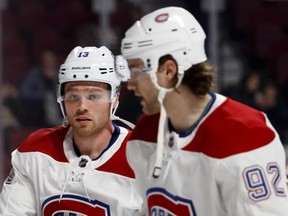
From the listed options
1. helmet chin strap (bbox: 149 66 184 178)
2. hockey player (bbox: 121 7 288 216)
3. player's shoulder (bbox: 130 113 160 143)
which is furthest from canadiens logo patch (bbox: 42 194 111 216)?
helmet chin strap (bbox: 149 66 184 178)

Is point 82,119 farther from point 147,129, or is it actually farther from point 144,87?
point 144,87

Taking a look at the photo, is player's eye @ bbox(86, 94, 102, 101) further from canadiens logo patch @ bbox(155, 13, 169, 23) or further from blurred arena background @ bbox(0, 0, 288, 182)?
blurred arena background @ bbox(0, 0, 288, 182)

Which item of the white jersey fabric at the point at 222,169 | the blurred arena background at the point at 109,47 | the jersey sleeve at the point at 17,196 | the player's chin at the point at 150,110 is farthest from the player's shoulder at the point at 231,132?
the blurred arena background at the point at 109,47

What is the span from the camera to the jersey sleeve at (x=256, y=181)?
277 centimetres

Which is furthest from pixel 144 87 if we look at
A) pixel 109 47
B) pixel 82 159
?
pixel 109 47

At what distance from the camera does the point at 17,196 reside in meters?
3.68

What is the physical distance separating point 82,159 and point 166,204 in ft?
2.57

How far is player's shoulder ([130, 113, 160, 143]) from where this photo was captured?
3146 mm

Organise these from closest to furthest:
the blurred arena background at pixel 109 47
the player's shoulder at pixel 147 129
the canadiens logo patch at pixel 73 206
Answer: the player's shoulder at pixel 147 129 < the canadiens logo patch at pixel 73 206 < the blurred arena background at pixel 109 47

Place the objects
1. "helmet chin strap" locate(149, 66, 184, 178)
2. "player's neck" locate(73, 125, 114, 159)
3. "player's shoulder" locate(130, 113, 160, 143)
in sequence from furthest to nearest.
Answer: "player's neck" locate(73, 125, 114, 159) → "player's shoulder" locate(130, 113, 160, 143) → "helmet chin strap" locate(149, 66, 184, 178)

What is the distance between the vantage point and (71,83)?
3.72 metres

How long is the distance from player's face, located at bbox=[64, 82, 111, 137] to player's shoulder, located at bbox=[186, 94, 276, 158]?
791 mm

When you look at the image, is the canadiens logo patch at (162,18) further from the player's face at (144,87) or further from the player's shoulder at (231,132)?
the player's shoulder at (231,132)

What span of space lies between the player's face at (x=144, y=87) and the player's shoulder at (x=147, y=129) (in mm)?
180
